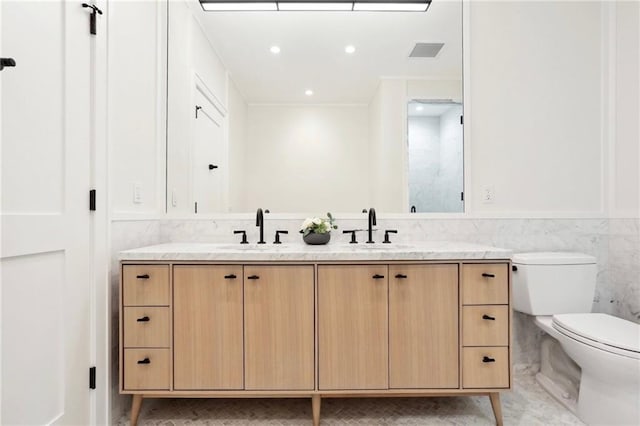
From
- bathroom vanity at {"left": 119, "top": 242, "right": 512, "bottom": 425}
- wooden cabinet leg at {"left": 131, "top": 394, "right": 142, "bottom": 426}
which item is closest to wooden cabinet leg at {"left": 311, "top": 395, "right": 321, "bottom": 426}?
bathroom vanity at {"left": 119, "top": 242, "right": 512, "bottom": 425}

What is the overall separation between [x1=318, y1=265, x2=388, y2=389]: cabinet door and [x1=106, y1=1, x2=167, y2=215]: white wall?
1.08 m

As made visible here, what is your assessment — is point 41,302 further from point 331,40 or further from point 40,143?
point 331,40

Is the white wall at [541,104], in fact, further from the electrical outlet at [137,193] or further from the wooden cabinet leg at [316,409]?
the electrical outlet at [137,193]

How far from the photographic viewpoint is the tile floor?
1616 millimetres

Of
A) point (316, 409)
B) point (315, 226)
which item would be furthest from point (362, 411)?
point (315, 226)

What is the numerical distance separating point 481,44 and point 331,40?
36.4 inches

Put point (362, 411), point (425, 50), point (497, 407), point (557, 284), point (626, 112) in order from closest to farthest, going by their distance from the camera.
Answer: point (497, 407), point (362, 411), point (557, 284), point (626, 112), point (425, 50)

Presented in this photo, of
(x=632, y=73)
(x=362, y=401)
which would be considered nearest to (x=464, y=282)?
(x=362, y=401)

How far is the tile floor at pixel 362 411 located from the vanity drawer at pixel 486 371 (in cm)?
26

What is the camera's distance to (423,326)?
1516 mm

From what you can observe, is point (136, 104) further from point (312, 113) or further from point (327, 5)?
point (327, 5)

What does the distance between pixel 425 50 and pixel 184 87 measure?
152 cm

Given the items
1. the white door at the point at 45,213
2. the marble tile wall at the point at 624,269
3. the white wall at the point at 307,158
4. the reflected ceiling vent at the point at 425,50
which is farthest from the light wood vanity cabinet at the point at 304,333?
the reflected ceiling vent at the point at 425,50

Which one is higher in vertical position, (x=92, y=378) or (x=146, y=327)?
(x=146, y=327)
